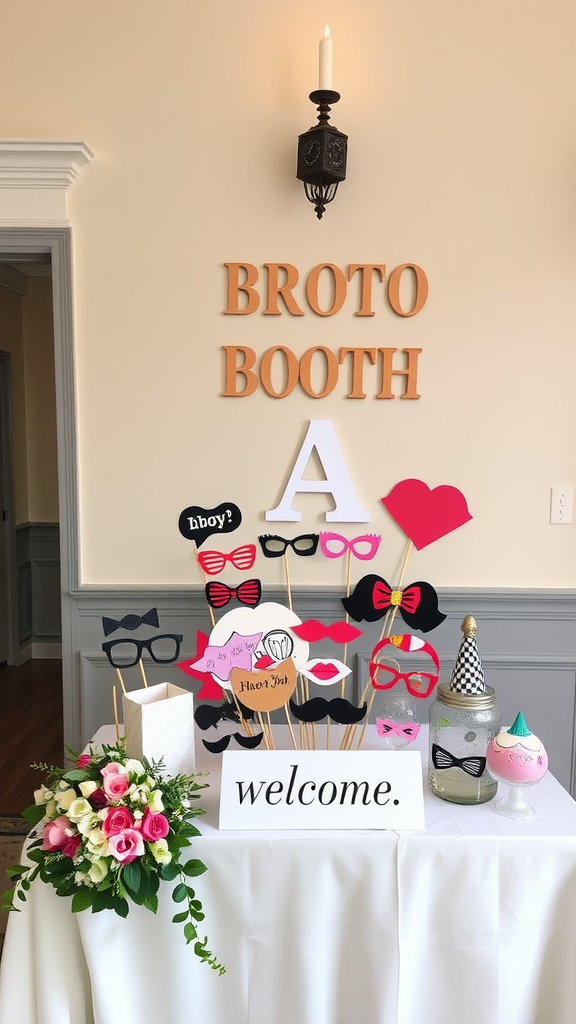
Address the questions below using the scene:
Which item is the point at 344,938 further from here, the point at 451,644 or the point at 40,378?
the point at 40,378

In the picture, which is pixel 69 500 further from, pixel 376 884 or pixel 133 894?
pixel 376 884

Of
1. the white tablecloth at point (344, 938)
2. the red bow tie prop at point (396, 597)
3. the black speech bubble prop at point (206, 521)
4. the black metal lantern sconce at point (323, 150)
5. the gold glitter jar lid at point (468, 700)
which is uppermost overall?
the black metal lantern sconce at point (323, 150)

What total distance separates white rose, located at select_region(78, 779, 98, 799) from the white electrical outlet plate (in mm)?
1620

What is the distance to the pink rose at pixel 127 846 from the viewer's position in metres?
1.24

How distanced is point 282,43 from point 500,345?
1098 millimetres

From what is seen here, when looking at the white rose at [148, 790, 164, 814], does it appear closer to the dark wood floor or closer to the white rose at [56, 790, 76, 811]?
the white rose at [56, 790, 76, 811]

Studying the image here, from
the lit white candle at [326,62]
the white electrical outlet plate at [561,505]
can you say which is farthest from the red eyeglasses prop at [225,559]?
the lit white candle at [326,62]

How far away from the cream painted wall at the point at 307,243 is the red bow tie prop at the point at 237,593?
1.19 feet

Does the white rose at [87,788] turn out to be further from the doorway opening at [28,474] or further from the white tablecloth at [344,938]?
the doorway opening at [28,474]

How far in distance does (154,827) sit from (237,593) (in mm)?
690

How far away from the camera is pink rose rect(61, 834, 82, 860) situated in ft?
4.09

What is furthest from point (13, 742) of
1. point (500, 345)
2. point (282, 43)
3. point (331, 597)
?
point (282, 43)

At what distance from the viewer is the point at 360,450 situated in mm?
2270

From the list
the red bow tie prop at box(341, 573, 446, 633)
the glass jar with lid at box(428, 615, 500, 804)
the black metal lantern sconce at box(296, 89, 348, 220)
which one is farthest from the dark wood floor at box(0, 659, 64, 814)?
the black metal lantern sconce at box(296, 89, 348, 220)
